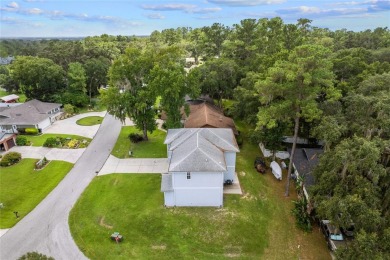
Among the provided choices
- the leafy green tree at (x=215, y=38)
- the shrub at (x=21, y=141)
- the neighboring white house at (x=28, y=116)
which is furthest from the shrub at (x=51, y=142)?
the leafy green tree at (x=215, y=38)

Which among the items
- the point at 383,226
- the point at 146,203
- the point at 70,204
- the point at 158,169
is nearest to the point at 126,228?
the point at 146,203

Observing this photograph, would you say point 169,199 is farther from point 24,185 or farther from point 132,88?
point 132,88

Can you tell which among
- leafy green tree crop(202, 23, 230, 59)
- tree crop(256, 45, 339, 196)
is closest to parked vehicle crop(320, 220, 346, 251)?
tree crop(256, 45, 339, 196)

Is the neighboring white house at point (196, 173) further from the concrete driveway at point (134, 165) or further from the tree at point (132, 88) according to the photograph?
the tree at point (132, 88)

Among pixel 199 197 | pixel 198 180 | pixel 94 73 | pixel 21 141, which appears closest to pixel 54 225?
pixel 199 197

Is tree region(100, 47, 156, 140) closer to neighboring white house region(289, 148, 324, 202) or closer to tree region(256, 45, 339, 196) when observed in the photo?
tree region(256, 45, 339, 196)

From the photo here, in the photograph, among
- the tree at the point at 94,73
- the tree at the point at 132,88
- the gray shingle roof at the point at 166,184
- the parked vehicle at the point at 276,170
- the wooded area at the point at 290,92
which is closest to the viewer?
the wooded area at the point at 290,92

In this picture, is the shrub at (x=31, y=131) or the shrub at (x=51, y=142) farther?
the shrub at (x=31, y=131)
